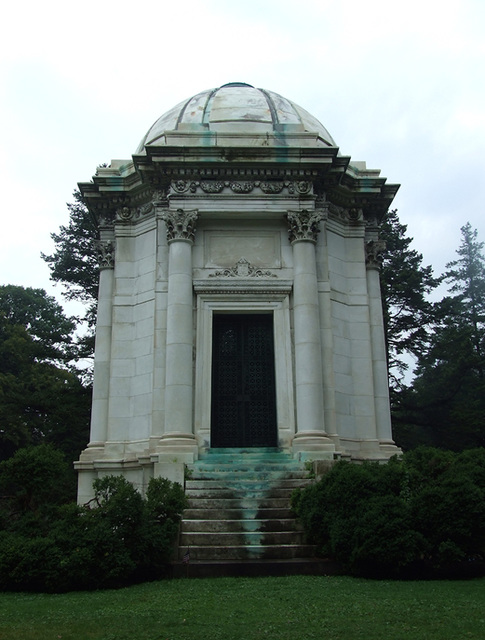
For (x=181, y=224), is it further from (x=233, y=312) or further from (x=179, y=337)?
(x=179, y=337)

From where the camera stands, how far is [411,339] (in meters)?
40.3

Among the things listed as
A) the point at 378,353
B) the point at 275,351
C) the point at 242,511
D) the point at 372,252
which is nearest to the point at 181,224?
the point at 275,351

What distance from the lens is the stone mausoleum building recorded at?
18.8 m

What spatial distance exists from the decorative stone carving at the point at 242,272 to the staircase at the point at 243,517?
5.09 metres

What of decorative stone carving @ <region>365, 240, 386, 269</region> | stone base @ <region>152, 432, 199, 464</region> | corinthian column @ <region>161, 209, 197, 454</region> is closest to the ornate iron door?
corinthian column @ <region>161, 209, 197, 454</region>

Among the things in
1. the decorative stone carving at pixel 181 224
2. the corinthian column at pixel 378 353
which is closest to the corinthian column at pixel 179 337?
the decorative stone carving at pixel 181 224

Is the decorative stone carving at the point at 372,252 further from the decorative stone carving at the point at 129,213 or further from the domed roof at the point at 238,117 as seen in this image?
the decorative stone carving at the point at 129,213

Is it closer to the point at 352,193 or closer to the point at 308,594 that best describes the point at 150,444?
the point at 308,594

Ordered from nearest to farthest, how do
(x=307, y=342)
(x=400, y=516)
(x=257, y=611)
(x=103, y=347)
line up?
(x=257, y=611) < (x=400, y=516) < (x=307, y=342) < (x=103, y=347)

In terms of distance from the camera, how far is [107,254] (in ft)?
71.5

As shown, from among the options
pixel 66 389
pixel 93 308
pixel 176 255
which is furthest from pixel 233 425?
pixel 93 308

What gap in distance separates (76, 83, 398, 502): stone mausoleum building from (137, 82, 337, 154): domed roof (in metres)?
0.19

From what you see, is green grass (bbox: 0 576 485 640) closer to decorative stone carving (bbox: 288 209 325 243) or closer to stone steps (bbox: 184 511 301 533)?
stone steps (bbox: 184 511 301 533)

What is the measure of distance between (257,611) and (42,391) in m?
30.8
